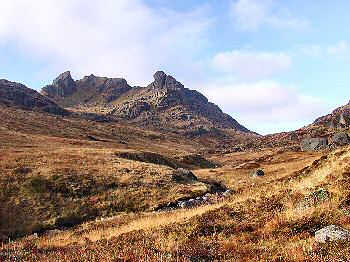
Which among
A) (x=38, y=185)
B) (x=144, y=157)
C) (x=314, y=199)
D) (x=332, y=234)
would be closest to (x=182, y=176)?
(x=38, y=185)

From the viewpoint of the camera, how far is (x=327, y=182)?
61.5 feet

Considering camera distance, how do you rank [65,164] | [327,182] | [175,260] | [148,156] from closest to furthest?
[175,260] < [327,182] < [65,164] < [148,156]

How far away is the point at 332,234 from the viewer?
39.3ft

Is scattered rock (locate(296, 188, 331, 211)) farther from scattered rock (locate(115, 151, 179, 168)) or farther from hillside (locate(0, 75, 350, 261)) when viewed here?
scattered rock (locate(115, 151, 179, 168))

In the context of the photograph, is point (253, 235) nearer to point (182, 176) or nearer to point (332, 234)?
point (332, 234)

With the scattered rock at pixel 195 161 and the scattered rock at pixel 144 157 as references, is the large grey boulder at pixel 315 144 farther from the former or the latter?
the scattered rock at pixel 144 157

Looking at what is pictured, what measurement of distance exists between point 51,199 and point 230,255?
30741mm

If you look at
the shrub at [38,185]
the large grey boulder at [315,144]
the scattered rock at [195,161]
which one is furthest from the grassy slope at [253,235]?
the scattered rock at [195,161]

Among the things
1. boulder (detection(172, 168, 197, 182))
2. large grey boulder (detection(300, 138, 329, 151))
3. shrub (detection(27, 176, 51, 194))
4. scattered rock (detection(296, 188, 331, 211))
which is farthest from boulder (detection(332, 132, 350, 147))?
scattered rock (detection(296, 188, 331, 211))

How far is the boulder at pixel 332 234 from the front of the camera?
38.6 ft

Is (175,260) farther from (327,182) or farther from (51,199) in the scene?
(51,199)

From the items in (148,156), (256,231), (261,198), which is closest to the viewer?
(256,231)

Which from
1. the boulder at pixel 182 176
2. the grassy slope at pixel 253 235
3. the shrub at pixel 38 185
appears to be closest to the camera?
the grassy slope at pixel 253 235

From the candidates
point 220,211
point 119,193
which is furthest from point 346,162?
point 119,193
